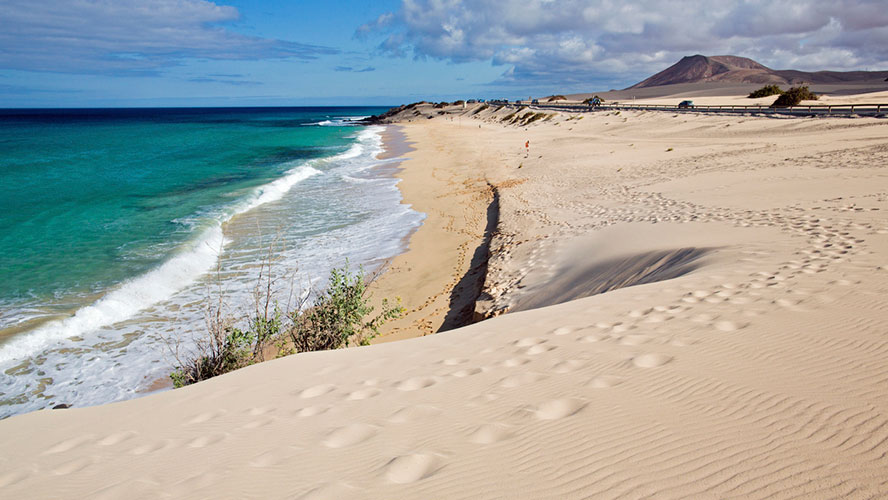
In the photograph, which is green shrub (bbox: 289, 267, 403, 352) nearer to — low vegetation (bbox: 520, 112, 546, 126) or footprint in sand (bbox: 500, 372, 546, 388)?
footprint in sand (bbox: 500, 372, 546, 388)

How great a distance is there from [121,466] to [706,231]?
1009 centimetres

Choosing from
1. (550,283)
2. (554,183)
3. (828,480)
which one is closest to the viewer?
(828,480)

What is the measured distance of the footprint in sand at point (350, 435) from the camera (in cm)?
331

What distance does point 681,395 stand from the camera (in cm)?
332

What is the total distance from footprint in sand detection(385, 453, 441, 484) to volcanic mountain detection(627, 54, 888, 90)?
145 m

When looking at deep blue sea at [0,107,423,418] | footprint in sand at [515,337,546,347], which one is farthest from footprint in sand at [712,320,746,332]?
deep blue sea at [0,107,423,418]

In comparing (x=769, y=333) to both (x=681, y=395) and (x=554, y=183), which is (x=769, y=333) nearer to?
(x=681, y=395)

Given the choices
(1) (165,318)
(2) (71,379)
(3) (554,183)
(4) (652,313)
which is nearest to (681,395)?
(4) (652,313)

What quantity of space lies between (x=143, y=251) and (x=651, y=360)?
14547mm

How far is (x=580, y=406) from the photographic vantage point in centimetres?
335

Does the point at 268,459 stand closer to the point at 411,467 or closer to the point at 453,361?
the point at 411,467

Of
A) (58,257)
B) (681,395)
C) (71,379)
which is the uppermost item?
(681,395)

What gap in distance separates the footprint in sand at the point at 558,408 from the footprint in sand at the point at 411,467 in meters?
0.85

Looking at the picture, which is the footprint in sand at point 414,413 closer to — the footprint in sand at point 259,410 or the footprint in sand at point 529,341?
the footprint in sand at point 259,410
